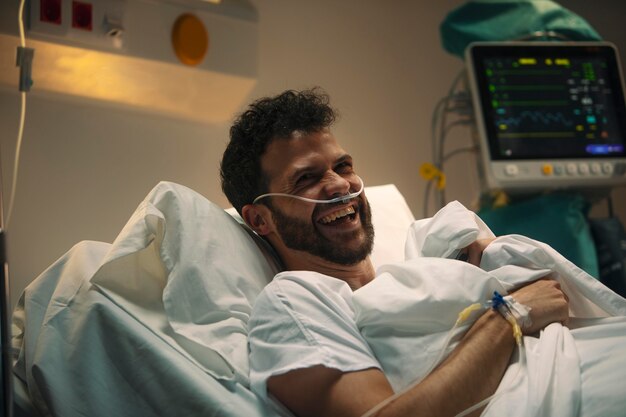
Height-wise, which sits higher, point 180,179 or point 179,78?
point 179,78

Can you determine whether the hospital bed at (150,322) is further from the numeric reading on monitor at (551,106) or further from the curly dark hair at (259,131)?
the numeric reading on monitor at (551,106)

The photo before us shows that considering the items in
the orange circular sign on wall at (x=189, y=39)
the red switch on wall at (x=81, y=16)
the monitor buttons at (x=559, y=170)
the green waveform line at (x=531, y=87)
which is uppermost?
the red switch on wall at (x=81, y=16)

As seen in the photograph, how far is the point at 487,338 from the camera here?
134cm

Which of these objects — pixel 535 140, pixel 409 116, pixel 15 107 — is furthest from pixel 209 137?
pixel 535 140

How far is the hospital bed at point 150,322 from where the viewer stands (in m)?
1.33

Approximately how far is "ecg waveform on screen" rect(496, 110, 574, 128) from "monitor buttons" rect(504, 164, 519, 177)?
0.17 metres

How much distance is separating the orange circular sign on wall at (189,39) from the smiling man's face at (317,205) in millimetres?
714

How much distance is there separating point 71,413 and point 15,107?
131 centimetres

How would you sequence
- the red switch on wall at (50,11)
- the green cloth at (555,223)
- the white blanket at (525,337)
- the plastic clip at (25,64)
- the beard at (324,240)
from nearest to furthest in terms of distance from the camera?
the white blanket at (525,337) < the beard at (324,240) < the plastic clip at (25,64) < the red switch on wall at (50,11) < the green cloth at (555,223)

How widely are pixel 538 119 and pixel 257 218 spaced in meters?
1.35

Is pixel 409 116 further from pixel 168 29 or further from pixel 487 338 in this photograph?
pixel 487 338

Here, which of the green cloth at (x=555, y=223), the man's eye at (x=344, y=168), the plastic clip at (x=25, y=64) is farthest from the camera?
the green cloth at (x=555, y=223)

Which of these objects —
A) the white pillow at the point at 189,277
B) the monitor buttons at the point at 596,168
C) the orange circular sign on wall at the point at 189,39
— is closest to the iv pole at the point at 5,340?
the white pillow at the point at 189,277

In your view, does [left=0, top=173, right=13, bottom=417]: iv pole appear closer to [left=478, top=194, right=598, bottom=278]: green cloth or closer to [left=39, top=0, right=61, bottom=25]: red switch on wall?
[left=39, top=0, right=61, bottom=25]: red switch on wall
